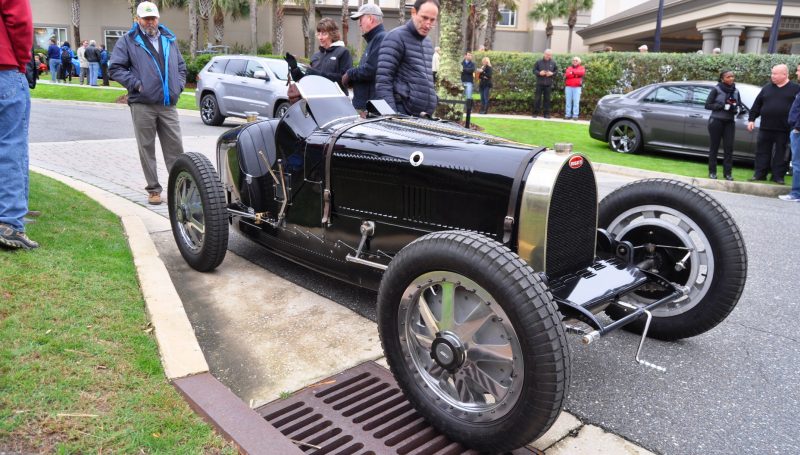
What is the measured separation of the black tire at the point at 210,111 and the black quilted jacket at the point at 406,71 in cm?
1084

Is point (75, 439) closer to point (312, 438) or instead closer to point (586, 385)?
point (312, 438)

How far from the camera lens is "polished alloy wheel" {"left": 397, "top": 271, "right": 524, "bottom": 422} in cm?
247

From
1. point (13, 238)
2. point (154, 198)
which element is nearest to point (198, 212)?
point (13, 238)

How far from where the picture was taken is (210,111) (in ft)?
49.4

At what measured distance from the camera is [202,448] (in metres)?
2.42

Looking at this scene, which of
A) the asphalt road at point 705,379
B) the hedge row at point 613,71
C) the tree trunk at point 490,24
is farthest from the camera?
the tree trunk at point 490,24

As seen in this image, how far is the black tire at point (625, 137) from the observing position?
1220cm

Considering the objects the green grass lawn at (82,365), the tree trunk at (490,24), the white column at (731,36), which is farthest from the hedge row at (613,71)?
the green grass lawn at (82,365)

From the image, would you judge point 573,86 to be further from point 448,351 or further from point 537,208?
point 448,351

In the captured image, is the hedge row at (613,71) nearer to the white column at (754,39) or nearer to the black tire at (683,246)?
the white column at (754,39)

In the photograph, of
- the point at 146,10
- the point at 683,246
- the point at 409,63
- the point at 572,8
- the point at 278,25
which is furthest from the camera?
the point at 572,8

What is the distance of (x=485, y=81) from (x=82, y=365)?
17343mm

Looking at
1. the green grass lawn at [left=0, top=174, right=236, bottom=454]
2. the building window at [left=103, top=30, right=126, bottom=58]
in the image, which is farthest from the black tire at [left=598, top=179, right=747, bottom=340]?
the building window at [left=103, top=30, right=126, bottom=58]

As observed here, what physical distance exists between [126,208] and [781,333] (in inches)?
223
